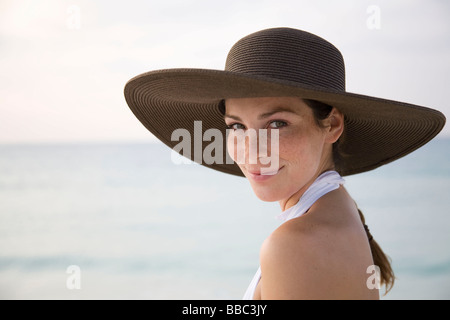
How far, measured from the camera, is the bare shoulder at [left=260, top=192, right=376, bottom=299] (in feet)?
4.66

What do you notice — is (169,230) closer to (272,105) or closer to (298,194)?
(298,194)

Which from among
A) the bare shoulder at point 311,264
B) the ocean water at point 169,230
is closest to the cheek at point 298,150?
the bare shoulder at point 311,264

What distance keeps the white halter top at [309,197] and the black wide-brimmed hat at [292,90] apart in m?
0.28

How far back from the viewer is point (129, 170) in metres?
22.6

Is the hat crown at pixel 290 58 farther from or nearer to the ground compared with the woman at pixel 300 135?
farther from the ground

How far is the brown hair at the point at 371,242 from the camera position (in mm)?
1800

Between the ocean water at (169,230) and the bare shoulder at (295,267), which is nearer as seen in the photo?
the bare shoulder at (295,267)

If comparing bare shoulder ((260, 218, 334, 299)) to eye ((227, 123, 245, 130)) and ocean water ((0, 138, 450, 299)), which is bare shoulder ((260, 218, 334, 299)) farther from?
ocean water ((0, 138, 450, 299))

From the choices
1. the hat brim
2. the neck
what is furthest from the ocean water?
the neck

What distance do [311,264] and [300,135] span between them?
516mm

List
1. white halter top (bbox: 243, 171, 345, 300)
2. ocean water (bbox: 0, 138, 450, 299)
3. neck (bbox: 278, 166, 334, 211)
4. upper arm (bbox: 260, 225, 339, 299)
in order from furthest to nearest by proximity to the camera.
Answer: ocean water (bbox: 0, 138, 450, 299) < neck (bbox: 278, 166, 334, 211) < white halter top (bbox: 243, 171, 345, 300) < upper arm (bbox: 260, 225, 339, 299)

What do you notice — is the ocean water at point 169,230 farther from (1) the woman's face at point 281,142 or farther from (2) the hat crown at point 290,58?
(2) the hat crown at point 290,58

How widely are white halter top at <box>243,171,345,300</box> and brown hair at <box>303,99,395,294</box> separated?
0.65 ft
